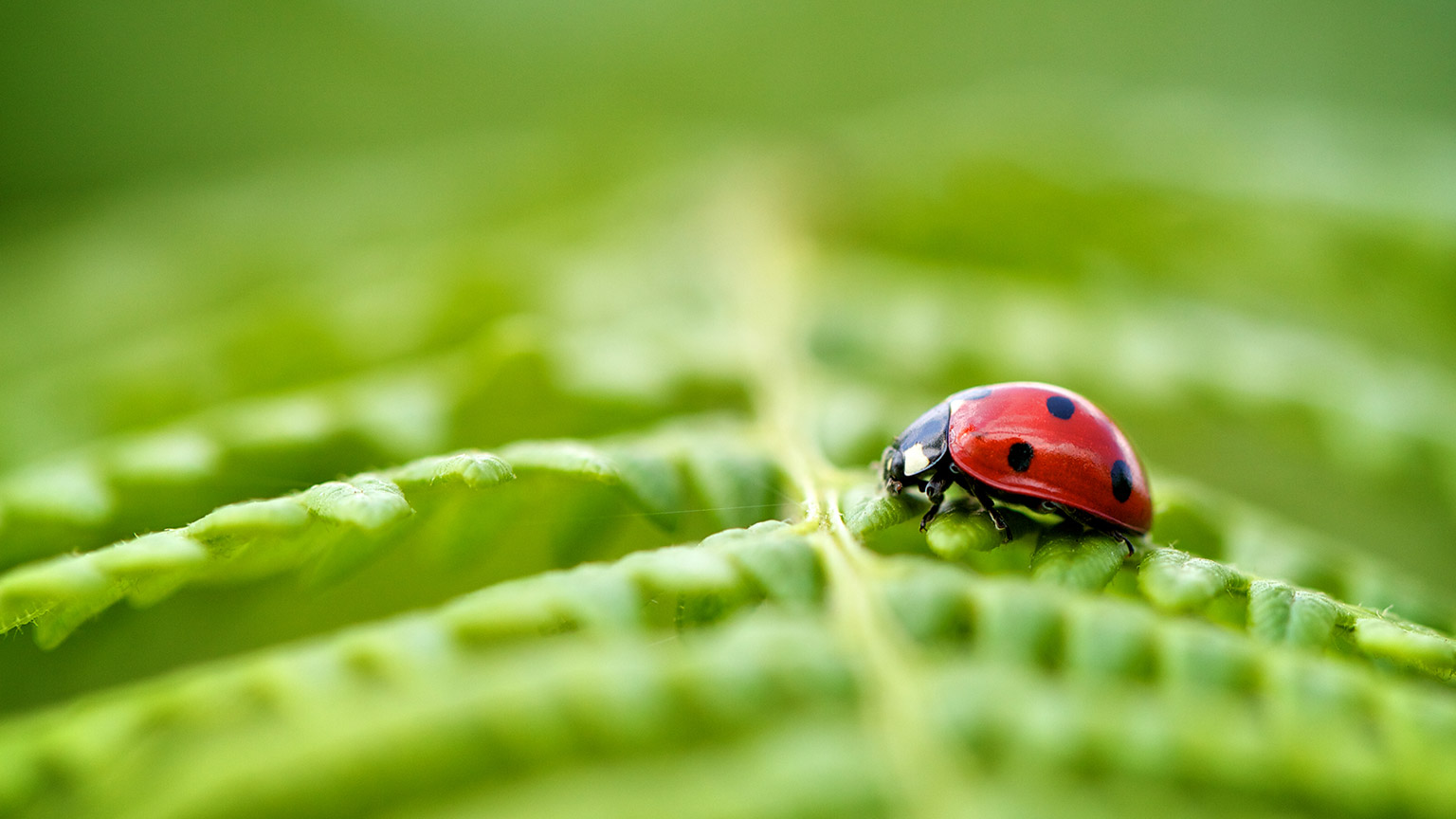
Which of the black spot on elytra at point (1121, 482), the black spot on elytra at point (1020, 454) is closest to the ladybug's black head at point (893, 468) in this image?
the black spot on elytra at point (1020, 454)

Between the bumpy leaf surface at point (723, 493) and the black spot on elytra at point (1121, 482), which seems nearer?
the bumpy leaf surface at point (723, 493)

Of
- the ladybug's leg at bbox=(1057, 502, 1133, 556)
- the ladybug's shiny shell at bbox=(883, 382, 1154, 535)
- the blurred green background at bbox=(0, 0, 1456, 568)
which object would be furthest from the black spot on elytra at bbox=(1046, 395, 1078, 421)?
the blurred green background at bbox=(0, 0, 1456, 568)

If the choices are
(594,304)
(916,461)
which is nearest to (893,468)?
(916,461)

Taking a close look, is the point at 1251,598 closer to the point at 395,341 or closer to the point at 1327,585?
the point at 1327,585

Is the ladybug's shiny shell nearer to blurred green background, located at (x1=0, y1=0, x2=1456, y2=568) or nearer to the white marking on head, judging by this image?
the white marking on head

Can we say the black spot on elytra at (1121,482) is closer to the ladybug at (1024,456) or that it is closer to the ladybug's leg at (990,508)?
the ladybug at (1024,456)
